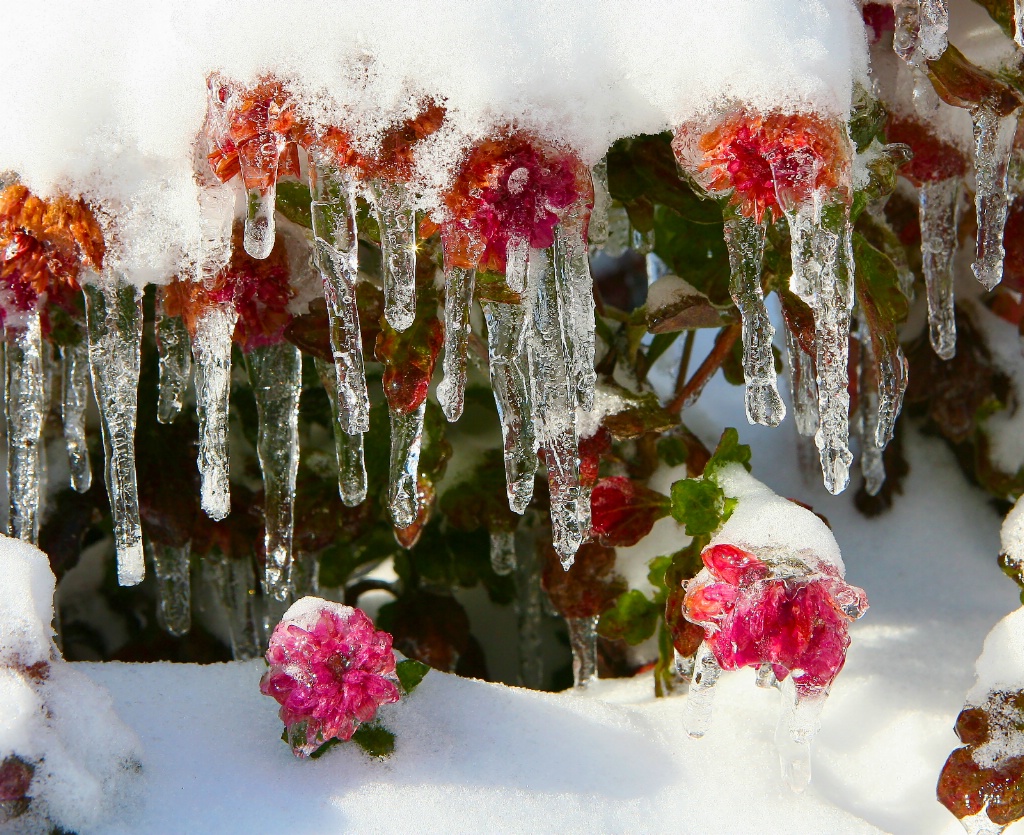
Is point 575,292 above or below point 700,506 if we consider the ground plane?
above

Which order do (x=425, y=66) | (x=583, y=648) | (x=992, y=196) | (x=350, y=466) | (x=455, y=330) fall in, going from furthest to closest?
(x=583, y=648) < (x=350, y=466) < (x=992, y=196) < (x=455, y=330) < (x=425, y=66)

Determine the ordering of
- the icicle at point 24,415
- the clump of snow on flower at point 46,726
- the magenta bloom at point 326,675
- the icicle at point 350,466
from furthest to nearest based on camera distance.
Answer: the icicle at point 350,466, the icicle at point 24,415, the magenta bloom at point 326,675, the clump of snow on flower at point 46,726

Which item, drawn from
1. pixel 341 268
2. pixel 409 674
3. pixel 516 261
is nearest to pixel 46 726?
pixel 409 674

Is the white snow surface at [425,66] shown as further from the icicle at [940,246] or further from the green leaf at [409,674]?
the green leaf at [409,674]

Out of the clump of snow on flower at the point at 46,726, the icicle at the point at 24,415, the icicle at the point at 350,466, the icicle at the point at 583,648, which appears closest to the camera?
the clump of snow on flower at the point at 46,726

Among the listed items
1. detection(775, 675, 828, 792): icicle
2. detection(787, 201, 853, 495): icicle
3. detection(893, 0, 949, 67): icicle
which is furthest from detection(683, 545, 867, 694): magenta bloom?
detection(893, 0, 949, 67): icicle

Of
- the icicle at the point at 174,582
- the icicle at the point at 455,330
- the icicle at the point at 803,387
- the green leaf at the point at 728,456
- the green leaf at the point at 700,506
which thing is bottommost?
the icicle at the point at 174,582

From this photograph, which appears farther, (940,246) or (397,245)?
→ (940,246)

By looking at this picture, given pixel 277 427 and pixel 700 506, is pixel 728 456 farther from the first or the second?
pixel 277 427

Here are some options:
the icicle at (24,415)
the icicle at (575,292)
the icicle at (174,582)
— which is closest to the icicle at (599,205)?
the icicle at (575,292)
